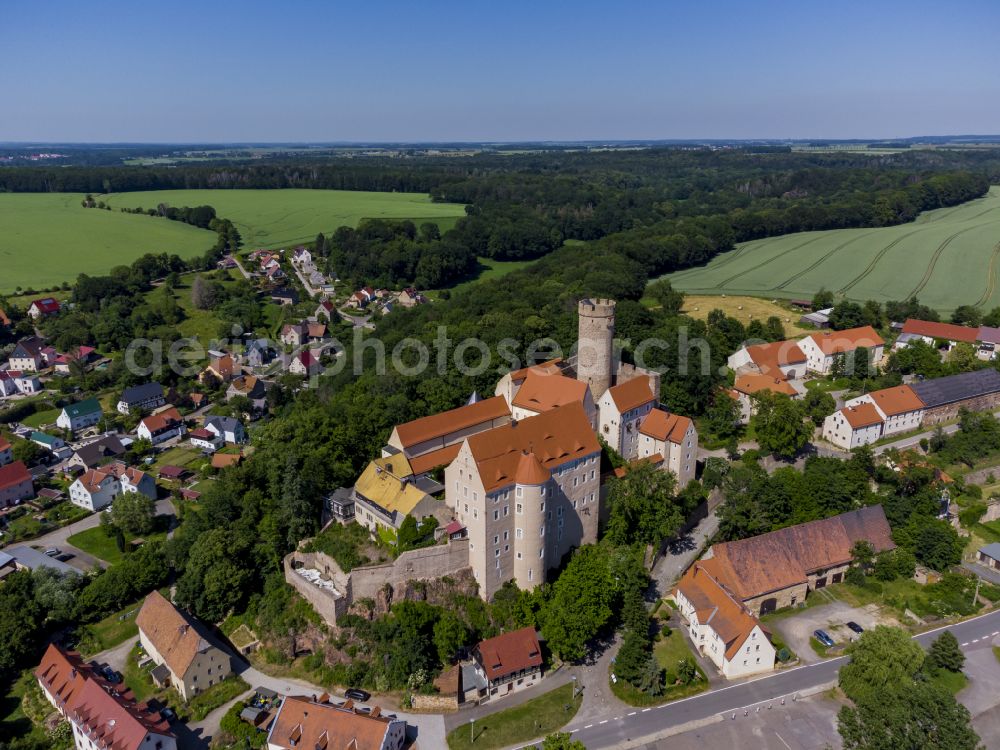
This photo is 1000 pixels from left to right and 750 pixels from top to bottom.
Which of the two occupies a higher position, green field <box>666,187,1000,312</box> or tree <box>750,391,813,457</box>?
green field <box>666,187,1000,312</box>

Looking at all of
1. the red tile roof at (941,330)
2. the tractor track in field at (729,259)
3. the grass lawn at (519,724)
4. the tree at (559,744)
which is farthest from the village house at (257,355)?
the red tile roof at (941,330)

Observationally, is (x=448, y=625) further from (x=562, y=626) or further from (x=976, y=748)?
(x=976, y=748)

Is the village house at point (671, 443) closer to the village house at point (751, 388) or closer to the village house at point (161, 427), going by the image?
the village house at point (751, 388)

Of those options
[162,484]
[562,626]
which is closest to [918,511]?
[562,626]

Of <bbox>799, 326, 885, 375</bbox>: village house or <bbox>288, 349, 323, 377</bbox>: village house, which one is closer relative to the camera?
<bbox>799, 326, 885, 375</bbox>: village house

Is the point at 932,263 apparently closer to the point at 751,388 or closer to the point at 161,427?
the point at 751,388

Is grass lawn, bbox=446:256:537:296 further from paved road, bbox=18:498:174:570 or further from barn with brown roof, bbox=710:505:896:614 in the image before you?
barn with brown roof, bbox=710:505:896:614

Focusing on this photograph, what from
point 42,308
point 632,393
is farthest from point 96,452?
point 42,308

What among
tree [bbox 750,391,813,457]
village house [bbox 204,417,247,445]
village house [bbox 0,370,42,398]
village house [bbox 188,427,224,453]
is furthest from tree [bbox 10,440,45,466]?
tree [bbox 750,391,813,457]
